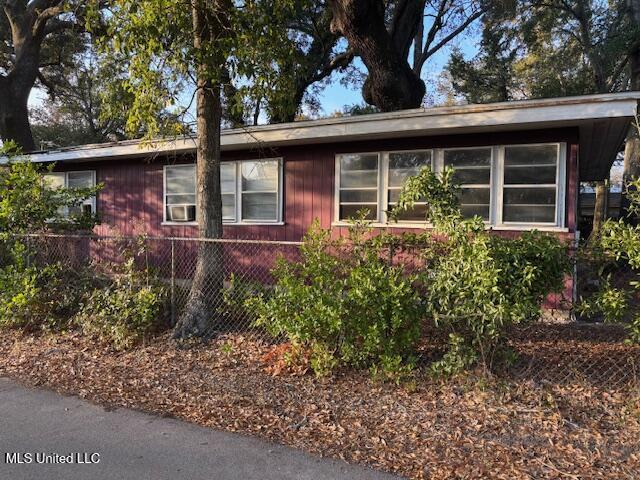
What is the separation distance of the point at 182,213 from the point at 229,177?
141 centimetres

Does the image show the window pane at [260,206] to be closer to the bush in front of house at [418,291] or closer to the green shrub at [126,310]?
the green shrub at [126,310]

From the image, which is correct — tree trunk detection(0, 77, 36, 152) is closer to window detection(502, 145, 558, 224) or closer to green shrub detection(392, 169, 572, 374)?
window detection(502, 145, 558, 224)

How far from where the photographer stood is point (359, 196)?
9.12 meters

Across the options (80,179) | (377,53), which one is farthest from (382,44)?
(80,179)

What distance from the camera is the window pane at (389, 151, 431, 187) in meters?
8.55

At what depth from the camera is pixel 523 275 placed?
388 centimetres

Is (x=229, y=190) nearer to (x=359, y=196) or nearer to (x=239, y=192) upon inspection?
(x=239, y=192)

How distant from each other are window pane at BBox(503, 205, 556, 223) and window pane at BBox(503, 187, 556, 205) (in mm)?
63

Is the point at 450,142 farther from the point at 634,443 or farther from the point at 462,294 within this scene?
the point at 634,443

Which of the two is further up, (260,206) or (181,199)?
(181,199)

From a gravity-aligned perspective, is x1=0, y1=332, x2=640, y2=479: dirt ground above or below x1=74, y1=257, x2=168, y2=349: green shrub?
below

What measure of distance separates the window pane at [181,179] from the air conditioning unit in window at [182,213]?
1.17 ft

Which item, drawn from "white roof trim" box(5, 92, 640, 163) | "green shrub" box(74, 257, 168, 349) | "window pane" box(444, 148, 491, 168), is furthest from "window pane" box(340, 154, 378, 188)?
"green shrub" box(74, 257, 168, 349)

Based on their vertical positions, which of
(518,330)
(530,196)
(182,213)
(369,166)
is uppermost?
(369,166)
